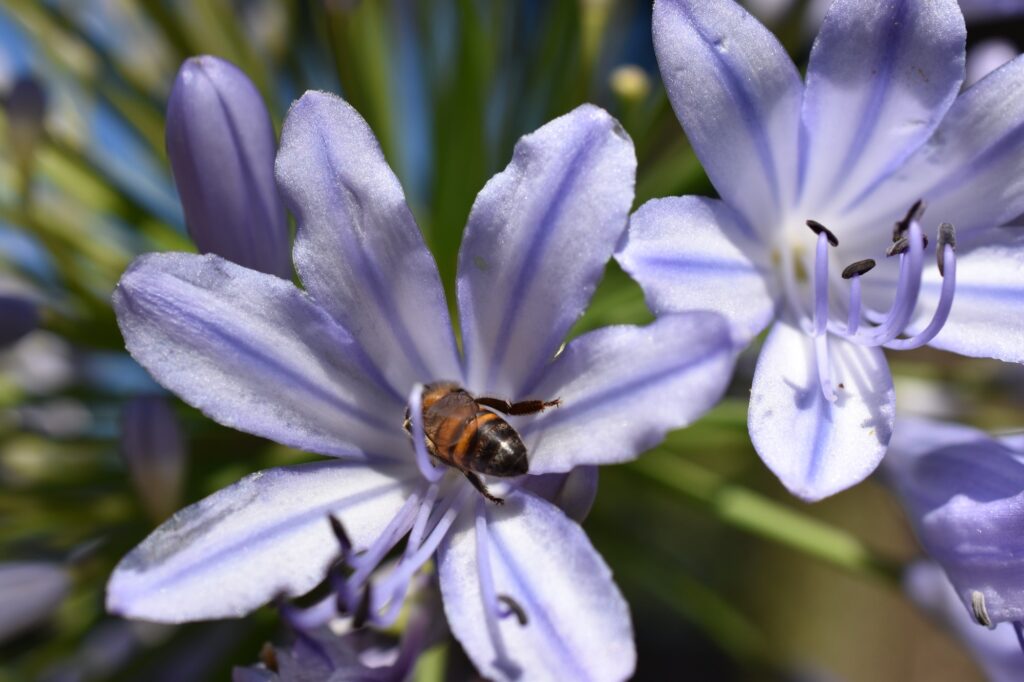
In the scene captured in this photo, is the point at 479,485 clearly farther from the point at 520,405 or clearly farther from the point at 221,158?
the point at 221,158

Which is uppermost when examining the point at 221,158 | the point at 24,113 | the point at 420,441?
the point at 24,113

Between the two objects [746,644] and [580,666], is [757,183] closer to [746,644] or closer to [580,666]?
[580,666]

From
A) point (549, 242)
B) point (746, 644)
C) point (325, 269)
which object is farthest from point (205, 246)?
point (746, 644)

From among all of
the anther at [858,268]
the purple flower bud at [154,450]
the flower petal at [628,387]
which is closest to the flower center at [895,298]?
the anther at [858,268]

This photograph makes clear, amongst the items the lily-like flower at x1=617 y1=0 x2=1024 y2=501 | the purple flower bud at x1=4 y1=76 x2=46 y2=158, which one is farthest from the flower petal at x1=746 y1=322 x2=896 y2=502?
the purple flower bud at x1=4 y1=76 x2=46 y2=158

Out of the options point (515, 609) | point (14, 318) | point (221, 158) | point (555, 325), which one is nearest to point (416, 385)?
point (555, 325)

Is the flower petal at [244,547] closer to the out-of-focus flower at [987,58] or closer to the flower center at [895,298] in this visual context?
the flower center at [895,298]
